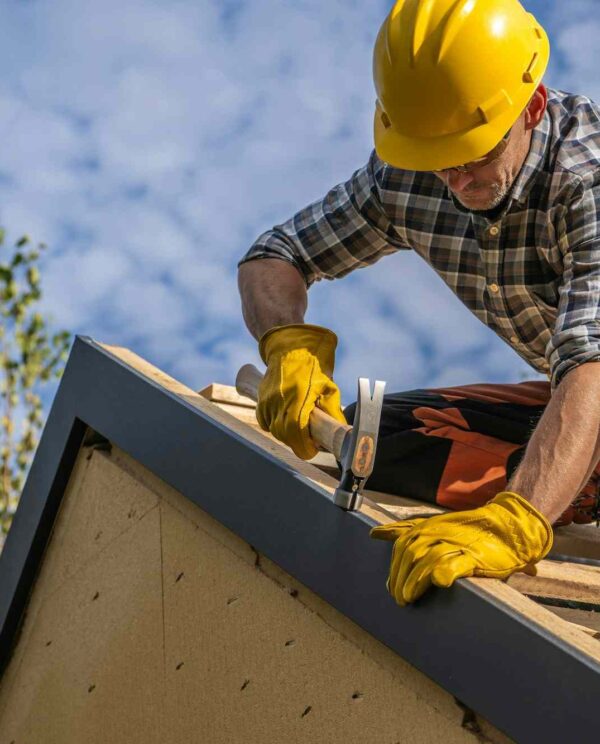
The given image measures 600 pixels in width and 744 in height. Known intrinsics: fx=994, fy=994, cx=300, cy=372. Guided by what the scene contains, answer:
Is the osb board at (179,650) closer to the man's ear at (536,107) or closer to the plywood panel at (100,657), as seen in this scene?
the plywood panel at (100,657)

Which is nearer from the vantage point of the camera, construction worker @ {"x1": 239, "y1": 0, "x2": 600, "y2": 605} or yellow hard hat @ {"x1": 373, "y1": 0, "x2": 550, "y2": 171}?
construction worker @ {"x1": 239, "y1": 0, "x2": 600, "y2": 605}

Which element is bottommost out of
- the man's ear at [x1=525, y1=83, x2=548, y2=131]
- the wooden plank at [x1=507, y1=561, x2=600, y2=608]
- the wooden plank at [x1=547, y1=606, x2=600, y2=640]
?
the wooden plank at [x1=547, y1=606, x2=600, y2=640]

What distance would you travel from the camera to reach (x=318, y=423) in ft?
8.70

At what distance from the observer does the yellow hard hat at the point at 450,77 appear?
2.63 m

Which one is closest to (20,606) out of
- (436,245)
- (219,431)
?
(219,431)

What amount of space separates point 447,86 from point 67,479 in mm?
1761

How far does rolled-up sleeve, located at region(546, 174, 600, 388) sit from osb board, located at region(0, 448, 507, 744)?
2.84 ft

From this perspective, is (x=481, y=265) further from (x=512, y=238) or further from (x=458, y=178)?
(x=458, y=178)

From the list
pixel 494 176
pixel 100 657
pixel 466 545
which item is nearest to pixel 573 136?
pixel 494 176

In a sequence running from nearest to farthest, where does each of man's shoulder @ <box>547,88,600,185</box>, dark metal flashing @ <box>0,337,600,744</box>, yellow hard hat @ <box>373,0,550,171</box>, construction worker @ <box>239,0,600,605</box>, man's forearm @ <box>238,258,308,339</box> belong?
dark metal flashing @ <box>0,337,600,744</box>, construction worker @ <box>239,0,600,605</box>, yellow hard hat @ <box>373,0,550,171</box>, man's shoulder @ <box>547,88,600,185</box>, man's forearm @ <box>238,258,308,339</box>

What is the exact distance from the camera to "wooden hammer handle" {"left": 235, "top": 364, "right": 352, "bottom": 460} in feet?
8.15

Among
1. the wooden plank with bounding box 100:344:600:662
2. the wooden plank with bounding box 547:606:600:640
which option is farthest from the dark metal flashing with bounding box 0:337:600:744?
the wooden plank with bounding box 547:606:600:640

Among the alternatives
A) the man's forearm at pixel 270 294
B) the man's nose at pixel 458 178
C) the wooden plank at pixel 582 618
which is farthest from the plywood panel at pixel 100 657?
the man's nose at pixel 458 178

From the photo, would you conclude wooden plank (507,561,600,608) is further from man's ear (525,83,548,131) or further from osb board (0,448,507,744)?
man's ear (525,83,548,131)
